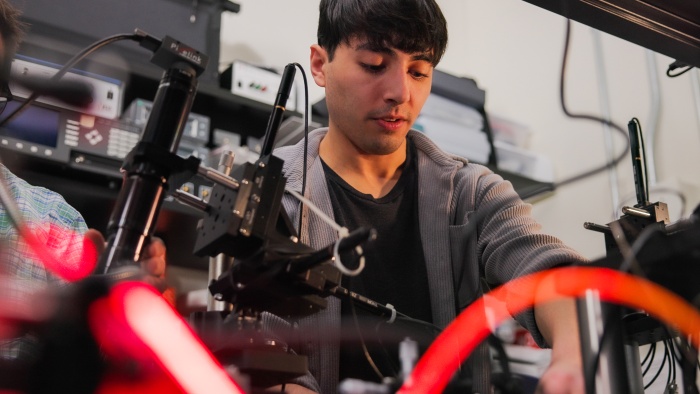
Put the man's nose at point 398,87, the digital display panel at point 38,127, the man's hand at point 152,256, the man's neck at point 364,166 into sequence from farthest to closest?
1. the digital display panel at point 38,127
2. the man's neck at point 364,166
3. the man's nose at point 398,87
4. the man's hand at point 152,256

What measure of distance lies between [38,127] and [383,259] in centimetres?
118

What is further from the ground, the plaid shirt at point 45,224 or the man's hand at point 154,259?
the plaid shirt at point 45,224

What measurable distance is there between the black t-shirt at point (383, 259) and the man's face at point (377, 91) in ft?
0.31

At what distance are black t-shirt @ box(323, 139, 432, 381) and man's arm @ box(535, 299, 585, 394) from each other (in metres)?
0.27

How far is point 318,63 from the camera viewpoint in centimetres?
158

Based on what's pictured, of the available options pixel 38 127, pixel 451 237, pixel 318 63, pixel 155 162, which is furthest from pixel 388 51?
pixel 38 127

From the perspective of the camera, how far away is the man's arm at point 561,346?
0.76m

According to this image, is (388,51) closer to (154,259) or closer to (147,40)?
(147,40)

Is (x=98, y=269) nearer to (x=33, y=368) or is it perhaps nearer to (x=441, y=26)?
(x=33, y=368)

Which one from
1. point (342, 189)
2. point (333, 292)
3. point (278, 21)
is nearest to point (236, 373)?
point (333, 292)

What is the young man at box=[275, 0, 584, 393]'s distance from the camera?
4.38 ft

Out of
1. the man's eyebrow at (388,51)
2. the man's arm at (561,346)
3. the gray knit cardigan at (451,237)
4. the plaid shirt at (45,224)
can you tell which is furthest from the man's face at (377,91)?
the plaid shirt at (45,224)

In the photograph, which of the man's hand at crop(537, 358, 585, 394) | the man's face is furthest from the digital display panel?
the man's hand at crop(537, 358, 585, 394)

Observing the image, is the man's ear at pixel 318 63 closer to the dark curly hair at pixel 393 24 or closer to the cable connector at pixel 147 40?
the dark curly hair at pixel 393 24
